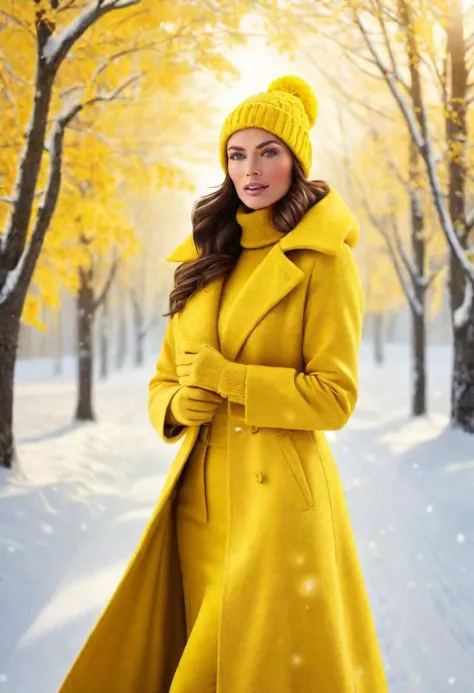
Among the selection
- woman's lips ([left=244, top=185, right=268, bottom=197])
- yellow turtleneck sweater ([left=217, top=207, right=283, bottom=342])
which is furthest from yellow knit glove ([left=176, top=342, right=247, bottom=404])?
woman's lips ([left=244, top=185, right=268, bottom=197])

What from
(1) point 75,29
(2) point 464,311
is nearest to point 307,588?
(1) point 75,29

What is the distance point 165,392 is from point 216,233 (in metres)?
0.52

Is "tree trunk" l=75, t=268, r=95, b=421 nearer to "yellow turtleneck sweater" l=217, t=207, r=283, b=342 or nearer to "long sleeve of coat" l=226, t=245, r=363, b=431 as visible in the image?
"yellow turtleneck sweater" l=217, t=207, r=283, b=342

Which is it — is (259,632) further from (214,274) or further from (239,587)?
(214,274)

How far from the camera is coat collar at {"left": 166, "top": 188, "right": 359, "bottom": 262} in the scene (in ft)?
4.86

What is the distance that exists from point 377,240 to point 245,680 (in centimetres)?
1050

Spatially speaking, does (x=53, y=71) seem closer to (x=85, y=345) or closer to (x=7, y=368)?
(x=7, y=368)

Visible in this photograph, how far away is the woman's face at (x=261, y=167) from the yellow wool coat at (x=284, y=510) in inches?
5.2

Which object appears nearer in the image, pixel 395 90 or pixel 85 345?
pixel 395 90

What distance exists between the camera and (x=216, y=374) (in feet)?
4.87

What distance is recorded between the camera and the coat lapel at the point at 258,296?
4.90 ft

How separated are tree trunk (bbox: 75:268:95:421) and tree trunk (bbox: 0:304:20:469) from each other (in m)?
3.89

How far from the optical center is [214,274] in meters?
1.68

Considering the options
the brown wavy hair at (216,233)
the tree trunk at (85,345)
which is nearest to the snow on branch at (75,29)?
the brown wavy hair at (216,233)
